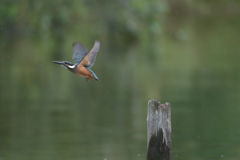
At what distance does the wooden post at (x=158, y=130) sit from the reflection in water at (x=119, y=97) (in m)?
1.66

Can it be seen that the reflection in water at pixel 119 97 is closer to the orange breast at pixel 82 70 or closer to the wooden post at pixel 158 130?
the wooden post at pixel 158 130

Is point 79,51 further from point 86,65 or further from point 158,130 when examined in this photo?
point 158,130

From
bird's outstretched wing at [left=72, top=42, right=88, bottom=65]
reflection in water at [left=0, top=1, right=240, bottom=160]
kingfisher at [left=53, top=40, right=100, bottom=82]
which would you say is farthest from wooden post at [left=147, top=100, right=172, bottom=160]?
reflection in water at [left=0, top=1, right=240, bottom=160]

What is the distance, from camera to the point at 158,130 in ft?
27.0

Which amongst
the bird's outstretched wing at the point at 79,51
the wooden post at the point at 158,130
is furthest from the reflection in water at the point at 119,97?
the bird's outstretched wing at the point at 79,51

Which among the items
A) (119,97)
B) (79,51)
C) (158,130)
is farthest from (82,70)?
(119,97)

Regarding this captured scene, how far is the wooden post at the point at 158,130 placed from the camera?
809 cm

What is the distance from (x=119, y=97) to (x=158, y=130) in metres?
9.25

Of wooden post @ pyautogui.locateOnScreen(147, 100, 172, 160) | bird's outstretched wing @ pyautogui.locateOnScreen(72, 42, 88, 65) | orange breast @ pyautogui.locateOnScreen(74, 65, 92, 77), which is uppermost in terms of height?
bird's outstretched wing @ pyautogui.locateOnScreen(72, 42, 88, 65)

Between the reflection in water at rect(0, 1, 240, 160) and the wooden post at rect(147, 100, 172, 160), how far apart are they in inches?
65.2

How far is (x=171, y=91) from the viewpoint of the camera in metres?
18.0

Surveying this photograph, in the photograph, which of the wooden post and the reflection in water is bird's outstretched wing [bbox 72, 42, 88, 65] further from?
the reflection in water

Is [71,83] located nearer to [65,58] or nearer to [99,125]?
[65,58]

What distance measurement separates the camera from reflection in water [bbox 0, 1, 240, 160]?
11.2m
